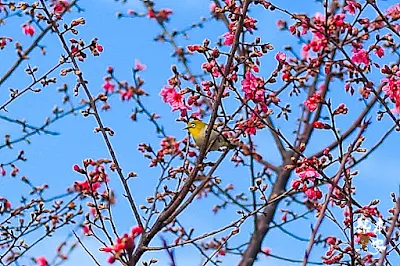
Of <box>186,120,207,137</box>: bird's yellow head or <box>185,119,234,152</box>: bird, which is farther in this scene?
<box>186,120,207,137</box>: bird's yellow head

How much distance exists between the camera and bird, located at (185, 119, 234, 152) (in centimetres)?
329

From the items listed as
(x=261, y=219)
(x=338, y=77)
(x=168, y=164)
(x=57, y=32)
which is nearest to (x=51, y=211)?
(x=168, y=164)

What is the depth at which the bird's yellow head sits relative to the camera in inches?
142

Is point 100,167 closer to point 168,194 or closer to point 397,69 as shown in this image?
point 168,194

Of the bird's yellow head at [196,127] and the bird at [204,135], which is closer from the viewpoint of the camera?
the bird at [204,135]

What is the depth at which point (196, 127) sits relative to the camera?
3.70 meters

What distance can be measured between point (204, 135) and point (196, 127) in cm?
46

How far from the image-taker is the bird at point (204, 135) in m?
3.29

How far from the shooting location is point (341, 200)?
3.01 metres

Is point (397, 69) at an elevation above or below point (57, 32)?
above

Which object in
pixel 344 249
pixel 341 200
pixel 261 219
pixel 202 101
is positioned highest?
pixel 202 101

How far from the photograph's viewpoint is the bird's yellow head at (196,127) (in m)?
3.61

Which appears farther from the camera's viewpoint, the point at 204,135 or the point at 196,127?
the point at 196,127

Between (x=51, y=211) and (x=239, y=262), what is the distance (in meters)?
1.89
